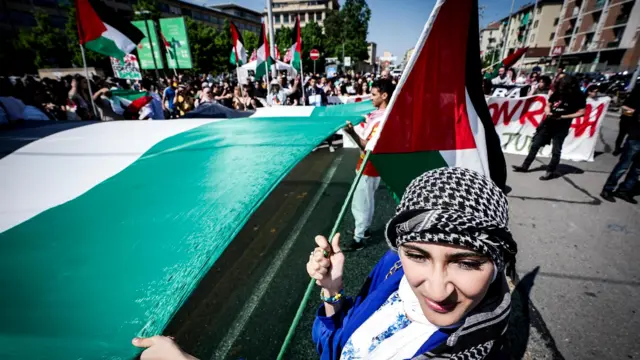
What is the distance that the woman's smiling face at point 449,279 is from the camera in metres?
0.84

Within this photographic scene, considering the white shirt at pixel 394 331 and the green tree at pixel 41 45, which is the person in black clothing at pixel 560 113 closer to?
the white shirt at pixel 394 331

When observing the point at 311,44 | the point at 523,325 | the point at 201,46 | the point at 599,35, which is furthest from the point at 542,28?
the point at 523,325

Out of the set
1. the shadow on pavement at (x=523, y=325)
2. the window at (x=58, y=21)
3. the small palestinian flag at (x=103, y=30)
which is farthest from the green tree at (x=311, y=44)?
the shadow on pavement at (x=523, y=325)

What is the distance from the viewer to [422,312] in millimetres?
962

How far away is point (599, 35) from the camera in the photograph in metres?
45.6

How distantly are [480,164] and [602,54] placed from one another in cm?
6581

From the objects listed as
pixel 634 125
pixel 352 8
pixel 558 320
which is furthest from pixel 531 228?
pixel 352 8

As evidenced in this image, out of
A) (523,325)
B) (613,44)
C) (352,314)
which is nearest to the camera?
(352,314)

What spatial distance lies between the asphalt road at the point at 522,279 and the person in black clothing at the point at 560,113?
0.97 meters

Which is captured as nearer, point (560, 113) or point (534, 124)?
point (560, 113)

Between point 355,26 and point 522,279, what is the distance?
62272 millimetres

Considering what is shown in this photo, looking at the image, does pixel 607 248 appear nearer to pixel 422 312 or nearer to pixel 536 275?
pixel 536 275

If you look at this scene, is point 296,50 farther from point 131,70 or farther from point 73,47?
point 73,47

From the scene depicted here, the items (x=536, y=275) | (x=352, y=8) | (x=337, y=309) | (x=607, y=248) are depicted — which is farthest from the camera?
(x=352, y=8)
